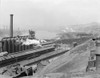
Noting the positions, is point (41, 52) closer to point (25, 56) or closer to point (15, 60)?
point (25, 56)

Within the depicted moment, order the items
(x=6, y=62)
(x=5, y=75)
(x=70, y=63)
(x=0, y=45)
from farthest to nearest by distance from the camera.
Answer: (x=0, y=45) < (x=6, y=62) < (x=5, y=75) < (x=70, y=63)

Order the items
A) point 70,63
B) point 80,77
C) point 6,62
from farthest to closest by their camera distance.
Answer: point 6,62, point 70,63, point 80,77

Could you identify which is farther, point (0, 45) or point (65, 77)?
point (0, 45)

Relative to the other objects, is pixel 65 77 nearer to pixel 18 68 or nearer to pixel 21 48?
pixel 18 68

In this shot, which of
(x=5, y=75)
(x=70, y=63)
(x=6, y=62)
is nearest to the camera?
(x=70, y=63)

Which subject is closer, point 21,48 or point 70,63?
point 70,63

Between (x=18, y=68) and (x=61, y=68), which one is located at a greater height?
(x=61, y=68)

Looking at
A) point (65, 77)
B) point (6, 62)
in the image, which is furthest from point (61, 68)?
point (6, 62)

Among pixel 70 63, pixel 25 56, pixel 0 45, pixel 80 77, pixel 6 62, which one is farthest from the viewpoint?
pixel 0 45

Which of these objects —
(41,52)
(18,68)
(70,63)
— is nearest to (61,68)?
(70,63)
